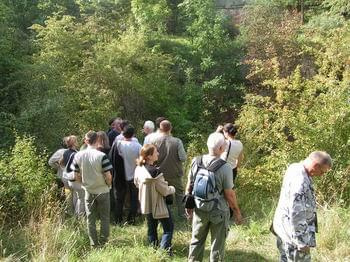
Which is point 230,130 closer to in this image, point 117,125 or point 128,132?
point 128,132

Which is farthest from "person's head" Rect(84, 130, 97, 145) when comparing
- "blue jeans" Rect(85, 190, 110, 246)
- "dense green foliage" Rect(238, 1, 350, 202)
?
"dense green foliage" Rect(238, 1, 350, 202)

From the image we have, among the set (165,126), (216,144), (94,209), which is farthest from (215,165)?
(165,126)

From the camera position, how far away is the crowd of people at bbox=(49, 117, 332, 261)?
13.5 feet

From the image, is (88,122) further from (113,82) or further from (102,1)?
(102,1)

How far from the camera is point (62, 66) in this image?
1198 centimetres

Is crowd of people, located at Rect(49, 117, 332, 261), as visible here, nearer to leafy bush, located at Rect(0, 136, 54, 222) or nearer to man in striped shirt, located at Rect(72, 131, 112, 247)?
man in striped shirt, located at Rect(72, 131, 112, 247)

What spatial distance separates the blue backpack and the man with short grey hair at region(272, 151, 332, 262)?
82cm

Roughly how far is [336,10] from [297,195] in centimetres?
1144

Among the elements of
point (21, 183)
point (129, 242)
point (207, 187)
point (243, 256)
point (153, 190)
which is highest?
point (207, 187)

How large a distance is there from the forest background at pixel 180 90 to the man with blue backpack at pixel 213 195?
94 cm

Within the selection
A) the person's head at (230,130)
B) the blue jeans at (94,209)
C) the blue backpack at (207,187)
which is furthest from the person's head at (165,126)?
the blue backpack at (207,187)

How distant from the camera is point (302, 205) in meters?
4.06

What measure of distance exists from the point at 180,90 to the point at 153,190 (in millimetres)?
9047

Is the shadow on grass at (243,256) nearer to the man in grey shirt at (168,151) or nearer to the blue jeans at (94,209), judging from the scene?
the man in grey shirt at (168,151)
